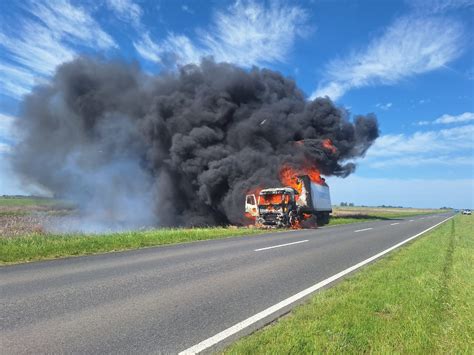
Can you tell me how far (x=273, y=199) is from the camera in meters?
25.1

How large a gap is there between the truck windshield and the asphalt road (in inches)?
542

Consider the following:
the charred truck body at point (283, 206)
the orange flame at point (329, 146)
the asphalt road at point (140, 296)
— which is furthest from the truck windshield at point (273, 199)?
the orange flame at point (329, 146)

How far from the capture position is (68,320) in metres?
4.79

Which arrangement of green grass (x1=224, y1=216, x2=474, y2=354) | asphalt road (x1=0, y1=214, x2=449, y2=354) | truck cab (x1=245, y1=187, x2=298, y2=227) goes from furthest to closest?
truck cab (x1=245, y1=187, x2=298, y2=227) < asphalt road (x1=0, y1=214, x2=449, y2=354) < green grass (x1=224, y1=216, x2=474, y2=354)

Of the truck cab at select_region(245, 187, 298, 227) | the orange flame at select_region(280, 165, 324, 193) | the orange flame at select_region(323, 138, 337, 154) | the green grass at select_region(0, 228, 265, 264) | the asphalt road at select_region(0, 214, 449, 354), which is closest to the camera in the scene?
the asphalt road at select_region(0, 214, 449, 354)

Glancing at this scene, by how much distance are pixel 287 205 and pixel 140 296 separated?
1913 centimetres

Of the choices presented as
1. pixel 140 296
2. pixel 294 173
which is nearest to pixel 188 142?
pixel 294 173

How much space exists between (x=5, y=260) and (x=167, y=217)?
35128 mm

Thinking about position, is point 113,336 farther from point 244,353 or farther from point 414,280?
point 414,280

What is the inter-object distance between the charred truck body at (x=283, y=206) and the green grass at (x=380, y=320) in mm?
16418

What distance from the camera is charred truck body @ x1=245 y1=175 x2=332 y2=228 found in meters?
24.5

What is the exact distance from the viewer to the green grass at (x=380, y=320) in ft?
12.9

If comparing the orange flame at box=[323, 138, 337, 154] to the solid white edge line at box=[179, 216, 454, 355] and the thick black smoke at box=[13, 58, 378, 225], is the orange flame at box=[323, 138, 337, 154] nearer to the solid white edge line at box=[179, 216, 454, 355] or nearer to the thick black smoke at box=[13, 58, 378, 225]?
the thick black smoke at box=[13, 58, 378, 225]

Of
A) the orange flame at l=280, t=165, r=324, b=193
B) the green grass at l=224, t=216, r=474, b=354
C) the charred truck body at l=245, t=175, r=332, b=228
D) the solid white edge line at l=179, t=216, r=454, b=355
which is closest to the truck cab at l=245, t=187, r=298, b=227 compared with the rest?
the charred truck body at l=245, t=175, r=332, b=228
